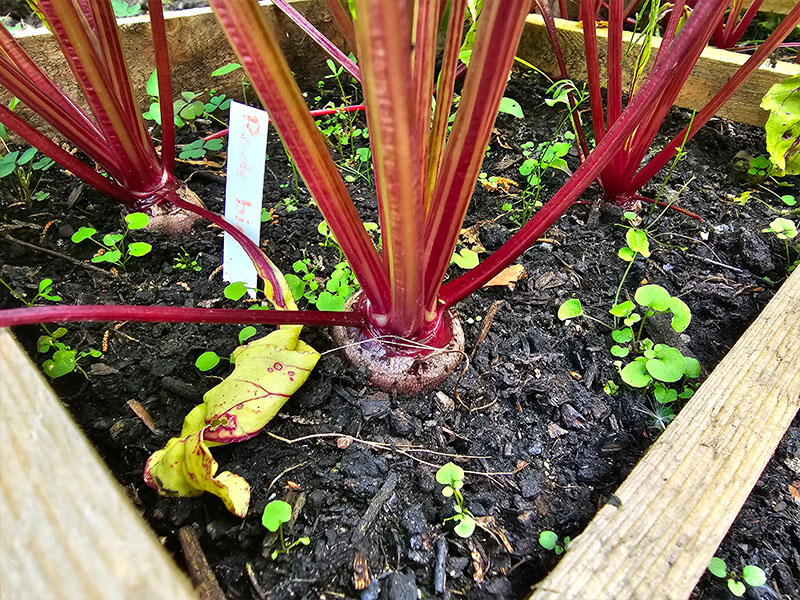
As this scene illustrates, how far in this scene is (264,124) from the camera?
825 mm

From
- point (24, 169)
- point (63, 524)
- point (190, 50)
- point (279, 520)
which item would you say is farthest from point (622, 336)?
point (24, 169)

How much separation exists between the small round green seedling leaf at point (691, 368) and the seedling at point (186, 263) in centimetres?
91

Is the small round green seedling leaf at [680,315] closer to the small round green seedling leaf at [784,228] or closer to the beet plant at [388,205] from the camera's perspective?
the beet plant at [388,205]

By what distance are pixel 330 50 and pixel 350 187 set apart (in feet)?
1.16

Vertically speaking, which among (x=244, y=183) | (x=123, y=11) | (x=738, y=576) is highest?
(x=123, y=11)

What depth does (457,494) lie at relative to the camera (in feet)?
2.19

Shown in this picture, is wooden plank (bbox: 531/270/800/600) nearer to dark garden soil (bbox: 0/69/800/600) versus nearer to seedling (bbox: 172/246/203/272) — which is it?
dark garden soil (bbox: 0/69/800/600)

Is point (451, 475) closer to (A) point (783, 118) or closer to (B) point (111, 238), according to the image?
(B) point (111, 238)

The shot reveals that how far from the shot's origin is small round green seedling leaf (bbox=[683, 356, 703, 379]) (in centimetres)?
83

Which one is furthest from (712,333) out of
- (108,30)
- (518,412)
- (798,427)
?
(108,30)

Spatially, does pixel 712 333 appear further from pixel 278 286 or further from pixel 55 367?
pixel 55 367

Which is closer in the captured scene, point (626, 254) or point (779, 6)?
point (626, 254)

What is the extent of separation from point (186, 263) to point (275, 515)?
598 millimetres

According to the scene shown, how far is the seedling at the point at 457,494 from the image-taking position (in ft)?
2.16
